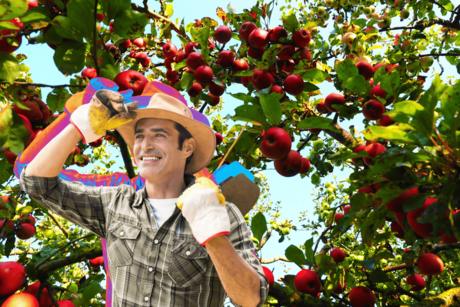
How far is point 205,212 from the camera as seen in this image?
1357 millimetres

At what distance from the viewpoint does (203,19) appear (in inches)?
124

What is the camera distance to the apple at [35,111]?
1.95 metres

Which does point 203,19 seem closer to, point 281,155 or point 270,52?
point 270,52

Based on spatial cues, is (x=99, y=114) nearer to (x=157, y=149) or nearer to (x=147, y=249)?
(x=157, y=149)

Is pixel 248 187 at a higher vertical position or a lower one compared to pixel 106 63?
lower

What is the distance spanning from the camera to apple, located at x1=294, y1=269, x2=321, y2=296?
264cm

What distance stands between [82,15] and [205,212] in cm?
121

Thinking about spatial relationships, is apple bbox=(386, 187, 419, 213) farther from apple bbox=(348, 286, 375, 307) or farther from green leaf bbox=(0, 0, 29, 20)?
green leaf bbox=(0, 0, 29, 20)


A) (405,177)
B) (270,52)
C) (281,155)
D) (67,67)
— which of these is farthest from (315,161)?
(67,67)

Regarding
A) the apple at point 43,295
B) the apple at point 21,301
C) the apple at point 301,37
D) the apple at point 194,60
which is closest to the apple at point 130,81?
the apple at point 194,60

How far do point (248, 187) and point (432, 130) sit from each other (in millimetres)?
1043

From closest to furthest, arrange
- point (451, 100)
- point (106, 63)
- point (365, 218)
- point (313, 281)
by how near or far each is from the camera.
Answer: point (451, 100)
point (365, 218)
point (106, 63)
point (313, 281)

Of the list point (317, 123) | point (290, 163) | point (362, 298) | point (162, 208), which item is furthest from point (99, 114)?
point (362, 298)

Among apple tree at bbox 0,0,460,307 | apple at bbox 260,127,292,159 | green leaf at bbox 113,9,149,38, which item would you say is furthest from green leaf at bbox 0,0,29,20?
apple at bbox 260,127,292,159
